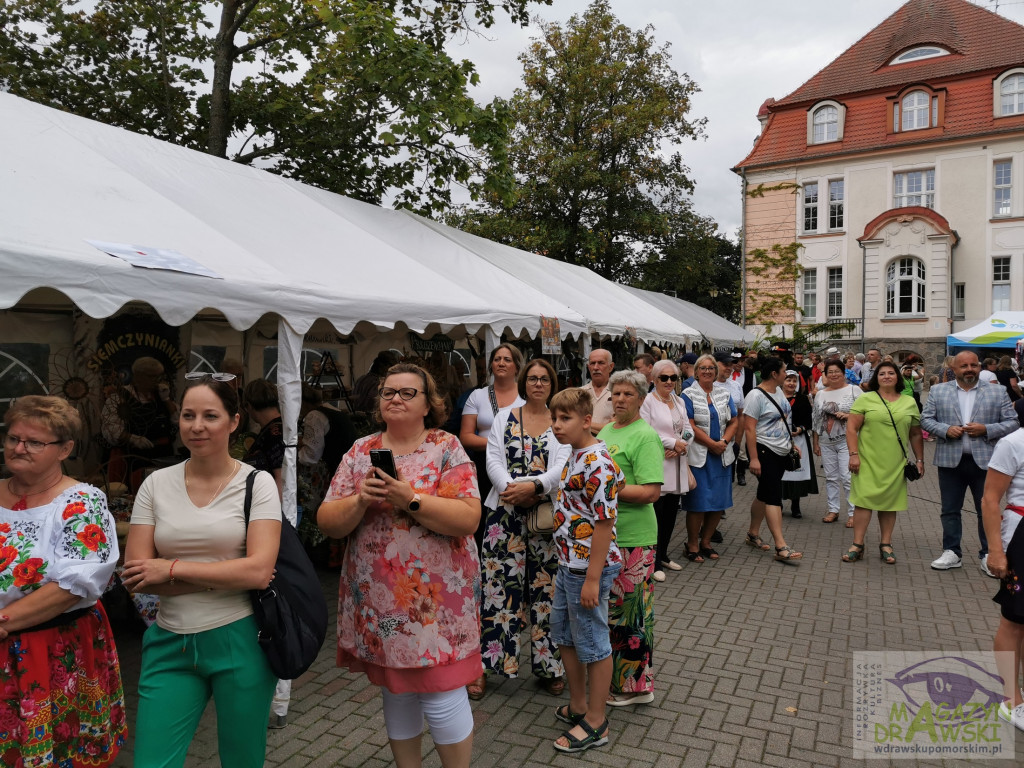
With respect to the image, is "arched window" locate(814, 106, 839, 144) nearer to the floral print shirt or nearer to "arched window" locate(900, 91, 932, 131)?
"arched window" locate(900, 91, 932, 131)

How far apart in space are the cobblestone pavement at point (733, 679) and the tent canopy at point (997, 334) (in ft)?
44.9

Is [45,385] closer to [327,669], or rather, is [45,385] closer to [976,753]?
[327,669]

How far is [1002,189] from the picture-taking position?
24781 mm

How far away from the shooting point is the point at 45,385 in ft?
17.8

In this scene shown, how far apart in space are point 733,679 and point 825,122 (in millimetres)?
28241

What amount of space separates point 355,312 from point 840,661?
3.75m

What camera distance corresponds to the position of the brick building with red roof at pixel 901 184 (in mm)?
24766

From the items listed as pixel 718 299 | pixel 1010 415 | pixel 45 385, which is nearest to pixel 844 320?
pixel 718 299

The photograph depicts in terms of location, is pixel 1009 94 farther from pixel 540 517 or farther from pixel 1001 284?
pixel 540 517

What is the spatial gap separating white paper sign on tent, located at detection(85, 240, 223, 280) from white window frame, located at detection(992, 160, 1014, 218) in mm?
28624

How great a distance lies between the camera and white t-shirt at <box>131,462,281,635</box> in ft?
7.32

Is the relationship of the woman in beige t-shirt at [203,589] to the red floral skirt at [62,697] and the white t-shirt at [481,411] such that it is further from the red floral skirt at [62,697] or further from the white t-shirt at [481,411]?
the white t-shirt at [481,411]

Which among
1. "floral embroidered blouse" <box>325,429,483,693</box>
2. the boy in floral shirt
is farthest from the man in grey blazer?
"floral embroidered blouse" <box>325,429,483,693</box>

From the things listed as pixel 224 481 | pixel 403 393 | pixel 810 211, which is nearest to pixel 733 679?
pixel 403 393
